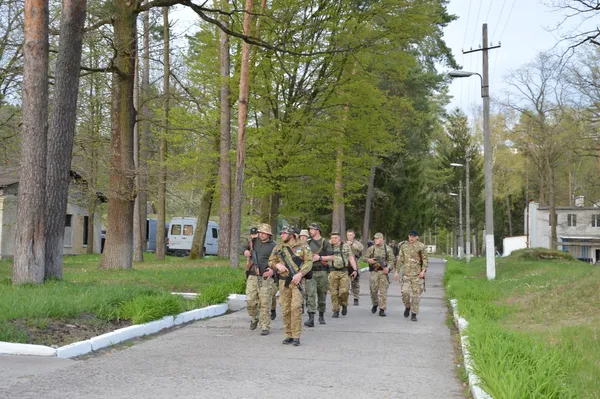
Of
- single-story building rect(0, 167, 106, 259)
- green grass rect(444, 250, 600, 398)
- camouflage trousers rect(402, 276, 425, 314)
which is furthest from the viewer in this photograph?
single-story building rect(0, 167, 106, 259)

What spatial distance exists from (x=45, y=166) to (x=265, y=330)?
5536mm

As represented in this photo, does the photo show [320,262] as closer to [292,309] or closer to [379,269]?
[379,269]

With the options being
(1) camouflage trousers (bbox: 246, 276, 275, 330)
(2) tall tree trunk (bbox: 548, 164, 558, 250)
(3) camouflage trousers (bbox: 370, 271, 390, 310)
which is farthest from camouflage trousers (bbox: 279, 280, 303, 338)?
(2) tall tree trunk (bbox: 548, 164, 558, 250)

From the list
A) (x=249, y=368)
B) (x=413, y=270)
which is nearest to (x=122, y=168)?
(x=413, y=270)

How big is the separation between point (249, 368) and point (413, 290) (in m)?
6.41

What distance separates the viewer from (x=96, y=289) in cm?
1237

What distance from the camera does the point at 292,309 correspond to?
1012 cm

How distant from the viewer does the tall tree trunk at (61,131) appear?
44.8ft

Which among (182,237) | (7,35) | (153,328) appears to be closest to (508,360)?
(153,328)

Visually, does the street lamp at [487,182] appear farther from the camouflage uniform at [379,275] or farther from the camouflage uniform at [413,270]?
the camouflage uniform at [413,270]

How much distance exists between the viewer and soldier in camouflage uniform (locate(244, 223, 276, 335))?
11.0 meters

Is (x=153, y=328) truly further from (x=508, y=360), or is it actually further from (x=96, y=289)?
(x=508, y=360)

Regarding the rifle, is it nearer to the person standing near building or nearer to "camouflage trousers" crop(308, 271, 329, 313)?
"camouflage trousers" crop(308, 271, 329, 313)

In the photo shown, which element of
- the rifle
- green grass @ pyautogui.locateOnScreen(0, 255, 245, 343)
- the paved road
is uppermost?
the rifle
